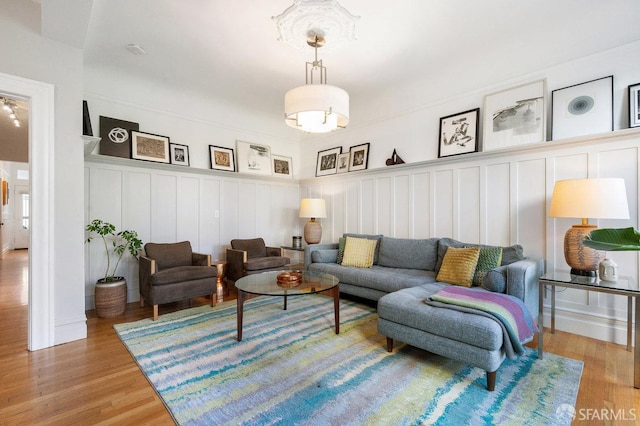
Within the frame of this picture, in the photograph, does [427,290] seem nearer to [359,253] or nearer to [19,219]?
[359,253]

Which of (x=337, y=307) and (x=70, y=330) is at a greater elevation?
(x=337, y=307)

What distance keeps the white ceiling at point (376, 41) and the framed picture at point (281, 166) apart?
1578 millimetres

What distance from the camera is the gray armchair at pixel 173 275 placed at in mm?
3080

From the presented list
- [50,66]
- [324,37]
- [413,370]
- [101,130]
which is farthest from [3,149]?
[413,370]

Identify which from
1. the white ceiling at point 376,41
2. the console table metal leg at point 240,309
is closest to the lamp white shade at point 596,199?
the white ceiling at point 376,41

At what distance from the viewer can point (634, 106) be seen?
248 cm

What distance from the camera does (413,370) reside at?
2.08 m

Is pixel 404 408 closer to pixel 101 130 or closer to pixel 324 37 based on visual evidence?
pixel 324 37

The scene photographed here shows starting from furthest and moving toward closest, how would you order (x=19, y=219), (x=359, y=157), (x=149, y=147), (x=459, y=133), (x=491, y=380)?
1. (x=19, y=219)
2. (x=359, y=157)
3. (x=149, y=147)
4. (x=459, y=133)
5. (x=491, y=380)

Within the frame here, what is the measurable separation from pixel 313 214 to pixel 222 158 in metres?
1.76

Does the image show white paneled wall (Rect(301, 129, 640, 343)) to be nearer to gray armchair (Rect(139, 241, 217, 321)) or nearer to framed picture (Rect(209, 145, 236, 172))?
framed picture (Rect(209, 145, 236, 172))

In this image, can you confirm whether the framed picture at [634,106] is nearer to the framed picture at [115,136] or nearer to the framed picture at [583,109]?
the framed picture at [583,109]

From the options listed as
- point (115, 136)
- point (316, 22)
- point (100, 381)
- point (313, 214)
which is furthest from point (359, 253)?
point (115, 136)

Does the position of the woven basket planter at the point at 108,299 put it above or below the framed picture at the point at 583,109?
below
